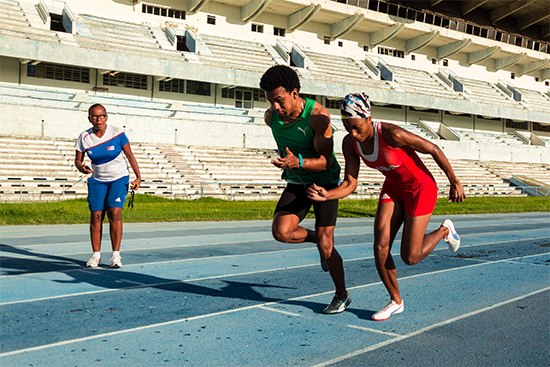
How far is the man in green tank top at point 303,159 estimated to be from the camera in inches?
176

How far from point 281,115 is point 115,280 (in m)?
3.02

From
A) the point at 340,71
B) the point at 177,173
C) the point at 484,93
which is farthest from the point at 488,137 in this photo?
the point at 177,173

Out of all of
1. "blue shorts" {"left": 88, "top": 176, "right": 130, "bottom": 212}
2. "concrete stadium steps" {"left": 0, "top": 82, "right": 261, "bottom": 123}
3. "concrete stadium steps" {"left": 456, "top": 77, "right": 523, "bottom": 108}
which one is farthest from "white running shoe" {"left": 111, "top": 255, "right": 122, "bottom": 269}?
"concrete stadium steps" {"left": 456, "top": 77, "right": 523, "bottom": 108}

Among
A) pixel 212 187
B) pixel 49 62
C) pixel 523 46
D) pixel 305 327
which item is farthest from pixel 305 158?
pixel 523 46

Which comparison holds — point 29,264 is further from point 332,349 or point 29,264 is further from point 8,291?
point 332,349

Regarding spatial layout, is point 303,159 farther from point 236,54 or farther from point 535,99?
point 535,99

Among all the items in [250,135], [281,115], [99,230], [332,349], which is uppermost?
[250,135]

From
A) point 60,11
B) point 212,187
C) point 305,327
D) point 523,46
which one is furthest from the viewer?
point 523,46

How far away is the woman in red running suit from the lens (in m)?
4.35

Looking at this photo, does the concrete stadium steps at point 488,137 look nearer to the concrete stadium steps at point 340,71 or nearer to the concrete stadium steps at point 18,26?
the concrete stadium steps at point 340,71

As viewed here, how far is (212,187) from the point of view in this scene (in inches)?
918

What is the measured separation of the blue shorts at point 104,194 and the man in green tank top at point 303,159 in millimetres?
2813

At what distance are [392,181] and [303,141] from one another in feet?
2.89

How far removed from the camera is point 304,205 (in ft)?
16.5
